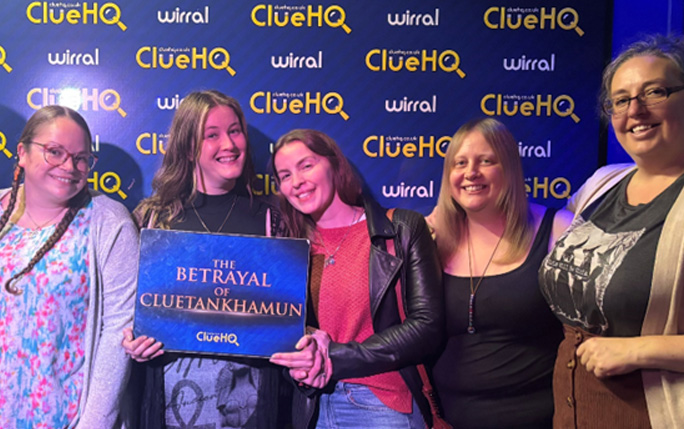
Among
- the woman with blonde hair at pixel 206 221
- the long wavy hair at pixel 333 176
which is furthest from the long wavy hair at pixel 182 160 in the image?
the long wavy hair at pixel 333 176

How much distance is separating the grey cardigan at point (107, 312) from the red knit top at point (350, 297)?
93cm

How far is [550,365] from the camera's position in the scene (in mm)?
2330

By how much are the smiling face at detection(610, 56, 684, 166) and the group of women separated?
0.05 m

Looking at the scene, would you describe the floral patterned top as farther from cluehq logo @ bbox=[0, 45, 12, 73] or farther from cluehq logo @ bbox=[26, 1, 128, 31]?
cluehq logo @ bbox=[26, 1, 128, 31]

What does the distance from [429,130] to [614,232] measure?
1.12 m

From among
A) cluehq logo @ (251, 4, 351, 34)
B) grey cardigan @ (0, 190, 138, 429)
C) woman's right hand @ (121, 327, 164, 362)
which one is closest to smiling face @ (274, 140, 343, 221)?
cluehq logo @ (251, 4, 351, 34)

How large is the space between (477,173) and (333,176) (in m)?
0.67

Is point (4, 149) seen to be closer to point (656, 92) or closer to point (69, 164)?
point (69, 164)

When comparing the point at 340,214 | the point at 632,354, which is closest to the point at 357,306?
the point at 340,214

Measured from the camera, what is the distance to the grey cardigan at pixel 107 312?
248 centimetres

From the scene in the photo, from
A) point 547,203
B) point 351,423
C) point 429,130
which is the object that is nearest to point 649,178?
point 547,203

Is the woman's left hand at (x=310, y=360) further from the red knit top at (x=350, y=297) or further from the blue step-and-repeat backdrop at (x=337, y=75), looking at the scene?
the blue step-and-repeat backdrop at (x=337, y=75)

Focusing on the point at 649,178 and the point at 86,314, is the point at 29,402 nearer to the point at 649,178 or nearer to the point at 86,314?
the point at 86,314

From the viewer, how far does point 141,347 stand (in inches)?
96.7
